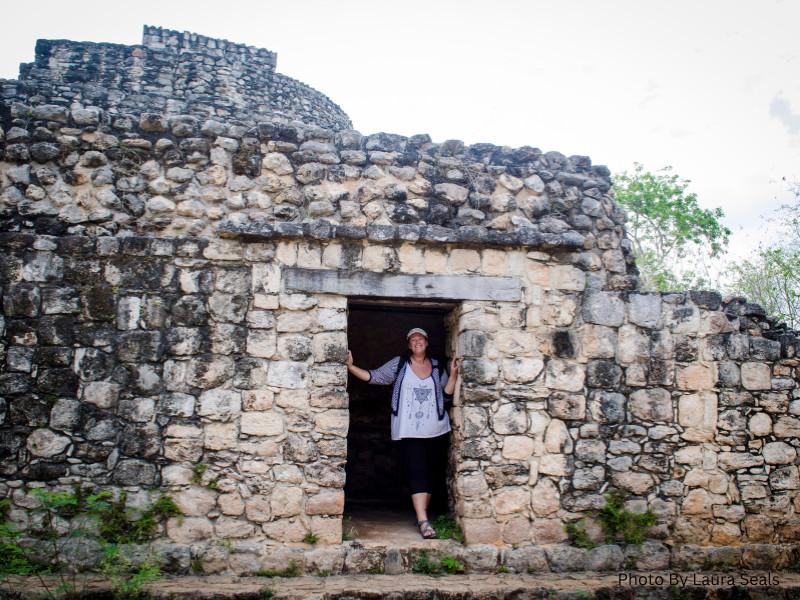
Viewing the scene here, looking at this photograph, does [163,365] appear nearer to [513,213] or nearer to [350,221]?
[350,221]

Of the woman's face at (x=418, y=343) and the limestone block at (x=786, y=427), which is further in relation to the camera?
the woman's face at (x=418, y=343)

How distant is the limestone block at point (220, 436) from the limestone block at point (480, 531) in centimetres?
181

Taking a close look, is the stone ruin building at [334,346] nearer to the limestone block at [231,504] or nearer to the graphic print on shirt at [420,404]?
the limestone block at [231,504]

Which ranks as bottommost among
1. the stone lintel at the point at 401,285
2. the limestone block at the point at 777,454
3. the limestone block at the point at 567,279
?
the limestone block at the point at 777,454

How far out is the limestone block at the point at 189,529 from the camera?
12.1ft

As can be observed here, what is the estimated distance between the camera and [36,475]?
366 cm

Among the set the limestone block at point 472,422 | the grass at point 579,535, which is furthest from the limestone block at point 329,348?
the grass at point 579,535

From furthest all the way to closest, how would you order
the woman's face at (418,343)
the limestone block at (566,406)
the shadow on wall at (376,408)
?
the shadow on wall at (376,408)
the woman's face at (418,343)
the limestone block at (566,406)

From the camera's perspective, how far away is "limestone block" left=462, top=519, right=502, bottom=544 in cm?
390

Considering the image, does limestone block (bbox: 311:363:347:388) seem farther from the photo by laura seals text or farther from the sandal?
the photo by laura seals text

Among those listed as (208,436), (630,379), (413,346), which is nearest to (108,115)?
(208,436)

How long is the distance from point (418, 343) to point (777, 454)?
118 inches

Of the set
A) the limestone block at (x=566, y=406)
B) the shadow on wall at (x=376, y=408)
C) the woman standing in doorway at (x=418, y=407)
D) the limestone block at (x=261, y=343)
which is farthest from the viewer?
the shadow on wall at (x=376, y=408)

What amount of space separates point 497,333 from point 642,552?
6.51 ft
